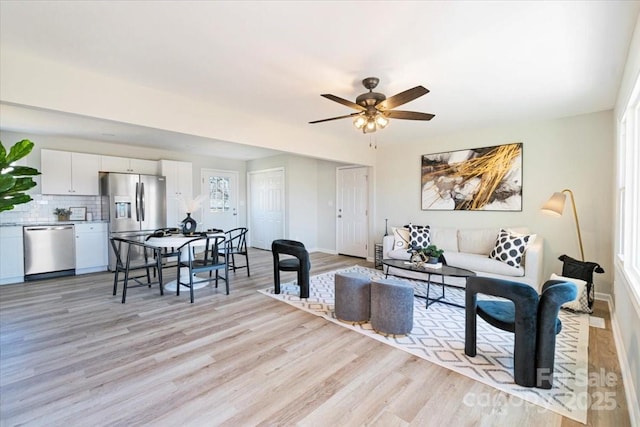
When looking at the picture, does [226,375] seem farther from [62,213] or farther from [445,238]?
[62,213]

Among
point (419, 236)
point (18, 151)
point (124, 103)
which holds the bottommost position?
point (419, 236)

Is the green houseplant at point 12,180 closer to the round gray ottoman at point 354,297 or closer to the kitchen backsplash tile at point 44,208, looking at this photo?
the round gray ottoman at point 354,297

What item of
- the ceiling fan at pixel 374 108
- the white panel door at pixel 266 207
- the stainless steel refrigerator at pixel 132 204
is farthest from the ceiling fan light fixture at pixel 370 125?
the stainless steel refrigerator at pixel 132 204

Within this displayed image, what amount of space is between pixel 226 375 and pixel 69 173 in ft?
16.8

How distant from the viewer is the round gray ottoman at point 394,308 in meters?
2.74

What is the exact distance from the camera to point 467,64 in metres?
2.60

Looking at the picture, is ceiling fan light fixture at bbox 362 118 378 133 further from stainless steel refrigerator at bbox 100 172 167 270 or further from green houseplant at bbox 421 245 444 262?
stainless steel refrigerator at bbox 100 172 167 270

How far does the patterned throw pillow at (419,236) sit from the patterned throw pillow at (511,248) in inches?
40.4

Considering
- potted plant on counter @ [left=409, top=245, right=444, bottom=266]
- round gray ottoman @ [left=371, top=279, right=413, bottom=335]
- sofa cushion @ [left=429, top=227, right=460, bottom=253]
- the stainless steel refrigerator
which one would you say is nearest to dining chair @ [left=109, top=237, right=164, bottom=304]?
the stainless steel refrigerator

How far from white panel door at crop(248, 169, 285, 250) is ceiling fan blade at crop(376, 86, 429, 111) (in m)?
4.44

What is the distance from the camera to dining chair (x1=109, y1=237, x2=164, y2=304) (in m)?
3.70

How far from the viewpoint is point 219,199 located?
296 inches

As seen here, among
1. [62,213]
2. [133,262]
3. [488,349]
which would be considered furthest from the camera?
[133,262]

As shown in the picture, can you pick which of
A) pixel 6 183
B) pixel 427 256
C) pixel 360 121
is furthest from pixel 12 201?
pixel 427 256
